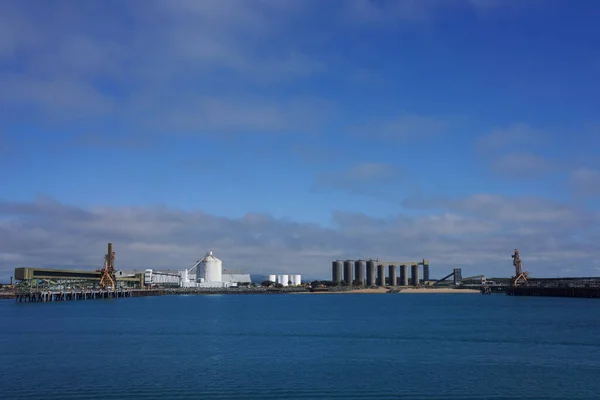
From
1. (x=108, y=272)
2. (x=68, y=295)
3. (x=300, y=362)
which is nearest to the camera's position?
(x=300, y=362)

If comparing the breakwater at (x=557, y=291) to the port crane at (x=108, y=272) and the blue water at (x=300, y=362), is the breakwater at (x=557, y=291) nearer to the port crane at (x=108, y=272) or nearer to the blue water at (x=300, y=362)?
the blue water at (x=300, y=362)

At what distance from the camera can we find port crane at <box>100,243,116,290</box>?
158500 millimetres

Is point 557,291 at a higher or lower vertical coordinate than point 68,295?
lower

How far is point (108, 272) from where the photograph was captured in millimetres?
160000

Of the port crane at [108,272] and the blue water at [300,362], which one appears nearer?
the blue water at [300,362]

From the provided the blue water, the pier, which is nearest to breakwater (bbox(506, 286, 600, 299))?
the blue water

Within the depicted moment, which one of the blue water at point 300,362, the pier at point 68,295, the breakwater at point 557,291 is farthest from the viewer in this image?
the breakwater at point 557,291

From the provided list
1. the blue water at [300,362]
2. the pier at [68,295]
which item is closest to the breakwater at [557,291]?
the blue water at [300,362]

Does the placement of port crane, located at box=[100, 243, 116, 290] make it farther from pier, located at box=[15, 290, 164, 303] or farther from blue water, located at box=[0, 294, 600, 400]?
blue water, located at box=[0, 294, 600, 400]

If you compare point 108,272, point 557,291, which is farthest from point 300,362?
point 557,291

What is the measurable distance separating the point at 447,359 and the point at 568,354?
981 centimetres

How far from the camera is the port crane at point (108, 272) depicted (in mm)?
158500

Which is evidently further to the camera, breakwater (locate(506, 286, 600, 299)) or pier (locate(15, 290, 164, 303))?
breakwater (locate(506, 286, 600, 299))

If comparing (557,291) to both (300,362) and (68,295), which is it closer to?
(68,295)
